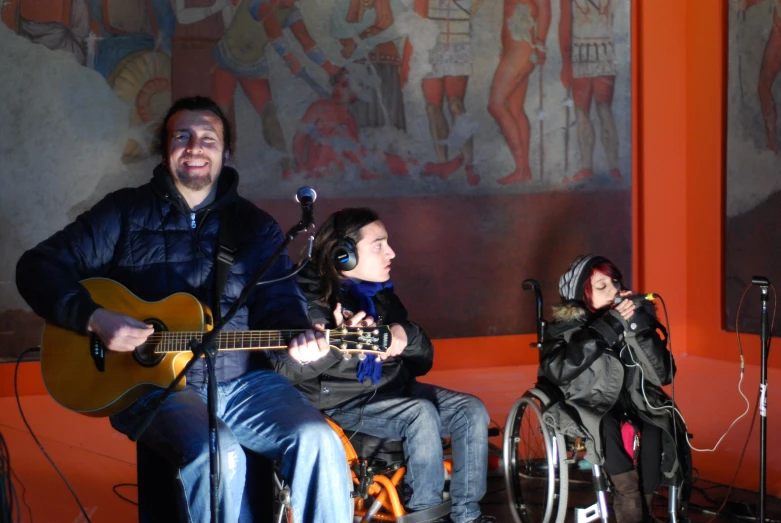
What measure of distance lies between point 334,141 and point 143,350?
3.10 m

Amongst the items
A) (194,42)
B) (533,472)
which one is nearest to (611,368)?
(533,472)

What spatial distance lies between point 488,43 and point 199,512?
4.21 m

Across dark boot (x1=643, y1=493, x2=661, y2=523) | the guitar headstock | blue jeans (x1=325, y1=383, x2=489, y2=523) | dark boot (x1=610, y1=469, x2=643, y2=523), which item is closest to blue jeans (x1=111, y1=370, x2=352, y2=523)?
the guitar headstock

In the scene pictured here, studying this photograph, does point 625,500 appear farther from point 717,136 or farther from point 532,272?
point 717,136

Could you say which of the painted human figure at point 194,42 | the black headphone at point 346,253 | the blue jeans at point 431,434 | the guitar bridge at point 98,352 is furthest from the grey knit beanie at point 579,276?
the painted human figure at point 194,42

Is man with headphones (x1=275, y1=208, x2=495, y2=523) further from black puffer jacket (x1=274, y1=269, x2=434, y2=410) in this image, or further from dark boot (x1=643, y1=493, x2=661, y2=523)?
dark boot (x1=643, y1=493, x2=661, y2=523)

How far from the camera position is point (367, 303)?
366cm

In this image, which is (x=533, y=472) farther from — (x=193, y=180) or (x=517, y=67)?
(x=517, y=67)

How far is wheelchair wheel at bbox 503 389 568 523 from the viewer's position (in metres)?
3.56

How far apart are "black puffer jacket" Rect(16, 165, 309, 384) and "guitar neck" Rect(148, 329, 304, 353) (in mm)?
204

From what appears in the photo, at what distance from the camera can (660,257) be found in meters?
6.33

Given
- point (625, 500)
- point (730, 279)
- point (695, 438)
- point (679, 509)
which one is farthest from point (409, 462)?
point (730, 279)

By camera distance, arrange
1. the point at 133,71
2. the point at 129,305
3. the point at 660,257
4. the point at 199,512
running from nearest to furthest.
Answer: the point at 199,512
the point at 129,305
the point at 133,71
the point at 660,257

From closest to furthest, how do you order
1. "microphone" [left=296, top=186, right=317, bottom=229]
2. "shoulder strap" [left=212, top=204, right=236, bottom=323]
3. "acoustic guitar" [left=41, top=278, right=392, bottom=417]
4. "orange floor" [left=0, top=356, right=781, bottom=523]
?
"microphone" [left=296, top=186, right=317, bottom=229], "acoustic guitar" [left=41, top=278, right=392, bottom=417], "shoulder strap" [left=212, top=204, right=236, bottom=323], "orange floor" [left=0, top=356, right=781, bottom=523]
